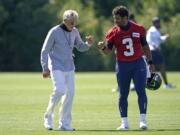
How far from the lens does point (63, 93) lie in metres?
15.2

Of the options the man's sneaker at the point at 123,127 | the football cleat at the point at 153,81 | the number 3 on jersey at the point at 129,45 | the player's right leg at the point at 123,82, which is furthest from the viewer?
the football cleat at the point at 153,81

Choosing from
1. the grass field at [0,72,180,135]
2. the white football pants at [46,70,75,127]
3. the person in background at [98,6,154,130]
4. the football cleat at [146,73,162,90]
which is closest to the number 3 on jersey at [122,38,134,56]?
the person in background at [98,6,154,130]

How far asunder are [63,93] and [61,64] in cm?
58

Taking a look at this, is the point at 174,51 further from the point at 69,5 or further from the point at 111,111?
the point at 111,111

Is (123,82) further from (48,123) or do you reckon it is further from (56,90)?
(48,123)

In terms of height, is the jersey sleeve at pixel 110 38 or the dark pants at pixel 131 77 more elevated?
the jersey sleeve at pixel 110 38

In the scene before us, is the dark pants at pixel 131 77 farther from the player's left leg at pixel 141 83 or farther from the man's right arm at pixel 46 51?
the man's right arm at pixel 46 51

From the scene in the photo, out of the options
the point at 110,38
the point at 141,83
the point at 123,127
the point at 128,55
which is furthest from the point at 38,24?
the point at 123,127

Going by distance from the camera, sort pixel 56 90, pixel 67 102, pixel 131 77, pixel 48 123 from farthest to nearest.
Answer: pixel 131 77, pixel 67 102, pixel 48 123, pixel 56 90

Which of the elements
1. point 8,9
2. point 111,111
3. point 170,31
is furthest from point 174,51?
point 111,111

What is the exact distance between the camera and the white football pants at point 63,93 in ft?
49.6

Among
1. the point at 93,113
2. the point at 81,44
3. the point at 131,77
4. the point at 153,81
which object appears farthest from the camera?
the point at 93,113

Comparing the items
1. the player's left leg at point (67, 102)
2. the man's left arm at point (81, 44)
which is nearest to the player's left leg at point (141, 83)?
the man's left arm at point (81, 44)

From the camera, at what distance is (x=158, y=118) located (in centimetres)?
1722
